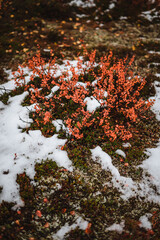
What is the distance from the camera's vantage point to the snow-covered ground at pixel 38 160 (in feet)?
9.99

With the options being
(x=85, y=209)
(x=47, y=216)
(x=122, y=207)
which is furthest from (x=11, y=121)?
(x=122, y=207)

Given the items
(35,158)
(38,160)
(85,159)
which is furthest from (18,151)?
(85,159)

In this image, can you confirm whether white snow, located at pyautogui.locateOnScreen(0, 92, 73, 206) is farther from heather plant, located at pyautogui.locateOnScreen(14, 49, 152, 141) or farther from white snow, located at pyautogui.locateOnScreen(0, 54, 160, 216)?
heather plant, located at pyautogui.locateOnScreen(14, 49, 152, 141)

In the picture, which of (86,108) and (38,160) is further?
(86,108)

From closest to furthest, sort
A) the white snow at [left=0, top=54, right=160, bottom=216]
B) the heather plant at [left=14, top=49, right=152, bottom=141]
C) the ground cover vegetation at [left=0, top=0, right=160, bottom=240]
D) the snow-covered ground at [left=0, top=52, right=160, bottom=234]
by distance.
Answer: the ground cover vegetation at [left=0, top=0, right=160, bottom=240] < the snow-covered ground at [left=0, top=52, right=160, bottom=234] < the white snow at [left=0, top=54, right=160, bottom=216] < the heather plant at [left=14, top=49, right=152, bottom=141]

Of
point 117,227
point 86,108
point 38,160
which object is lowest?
point 117,227

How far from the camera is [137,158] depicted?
3.87 metres

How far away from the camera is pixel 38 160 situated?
358 cm

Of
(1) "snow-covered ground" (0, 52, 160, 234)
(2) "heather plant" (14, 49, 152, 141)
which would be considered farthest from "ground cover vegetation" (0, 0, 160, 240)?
(1) "snow-covered ground" (0, 52, 160, 234)

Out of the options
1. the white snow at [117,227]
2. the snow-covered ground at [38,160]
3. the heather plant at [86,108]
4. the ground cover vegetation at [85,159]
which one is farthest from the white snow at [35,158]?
the white snow at [117,227]

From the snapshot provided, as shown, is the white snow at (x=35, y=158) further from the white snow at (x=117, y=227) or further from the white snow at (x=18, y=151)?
the white snow at (x=117, y=227)

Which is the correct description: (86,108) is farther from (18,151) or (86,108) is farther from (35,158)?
(18,151)

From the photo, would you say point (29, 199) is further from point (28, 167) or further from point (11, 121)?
point (11, 121)

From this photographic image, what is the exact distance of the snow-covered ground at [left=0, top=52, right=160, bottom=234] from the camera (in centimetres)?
304
